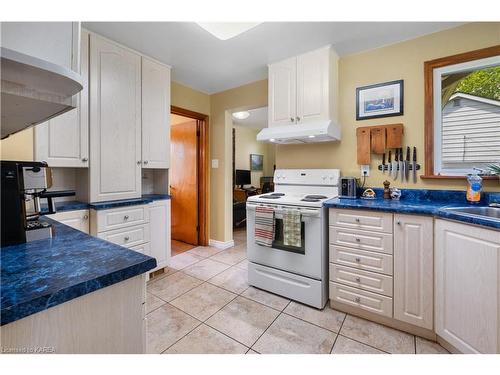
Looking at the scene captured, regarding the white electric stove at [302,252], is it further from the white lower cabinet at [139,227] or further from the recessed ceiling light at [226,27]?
the recessed ceiling light at [226,27]

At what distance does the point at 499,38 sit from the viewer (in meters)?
1.75

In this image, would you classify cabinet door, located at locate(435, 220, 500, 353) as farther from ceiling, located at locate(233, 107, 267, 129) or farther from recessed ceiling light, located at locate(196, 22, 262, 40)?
ceiling, located at locate(233, 107, 267, 129)

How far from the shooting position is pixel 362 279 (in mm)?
1776

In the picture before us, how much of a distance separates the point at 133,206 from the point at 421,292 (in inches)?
95.3

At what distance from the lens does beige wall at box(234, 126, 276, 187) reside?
614 centimetres

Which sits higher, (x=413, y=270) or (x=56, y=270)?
(x=56, y=270)

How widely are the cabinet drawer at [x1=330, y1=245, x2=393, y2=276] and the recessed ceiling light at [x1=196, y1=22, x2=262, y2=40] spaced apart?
1939 millimetres

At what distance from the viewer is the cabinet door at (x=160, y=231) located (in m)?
2.45

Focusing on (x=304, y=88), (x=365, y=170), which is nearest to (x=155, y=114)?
(x=304, y=88)

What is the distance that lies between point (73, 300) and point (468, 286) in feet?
6.04

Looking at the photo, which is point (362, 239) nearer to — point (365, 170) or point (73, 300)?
point (365, 170)

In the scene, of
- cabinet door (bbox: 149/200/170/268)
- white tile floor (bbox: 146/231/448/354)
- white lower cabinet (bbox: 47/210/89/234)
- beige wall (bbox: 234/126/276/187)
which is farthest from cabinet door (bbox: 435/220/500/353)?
beige wall (bbox: 234/126/276/187)

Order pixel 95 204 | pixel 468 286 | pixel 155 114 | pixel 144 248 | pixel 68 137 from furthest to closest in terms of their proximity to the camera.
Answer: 1. pixel 155 114
2. pixel 144 248
3. pixel 95 204
4. pixel 68 137
5. pixel 468 286

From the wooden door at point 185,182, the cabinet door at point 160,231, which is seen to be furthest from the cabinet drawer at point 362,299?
the wooden door at point 185,182
